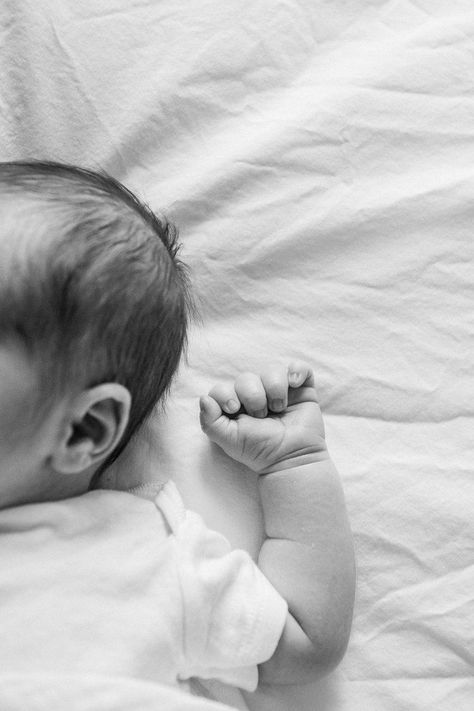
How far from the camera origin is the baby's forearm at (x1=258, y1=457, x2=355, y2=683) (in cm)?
91

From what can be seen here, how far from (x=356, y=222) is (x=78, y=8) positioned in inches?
13.8

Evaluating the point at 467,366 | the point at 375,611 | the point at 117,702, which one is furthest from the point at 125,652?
the point at 467,366

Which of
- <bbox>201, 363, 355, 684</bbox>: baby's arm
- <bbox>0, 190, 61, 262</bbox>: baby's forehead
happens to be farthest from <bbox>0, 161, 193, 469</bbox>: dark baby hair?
<bbox>201, 363, 355, 684</bbox>: baby's arm

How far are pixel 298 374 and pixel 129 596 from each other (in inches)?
10.1

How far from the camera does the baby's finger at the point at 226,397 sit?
97 cm

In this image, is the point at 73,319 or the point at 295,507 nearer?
the point at 73,319

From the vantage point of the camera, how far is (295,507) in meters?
0.95

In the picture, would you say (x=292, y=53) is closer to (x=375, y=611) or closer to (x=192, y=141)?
(x=192, y=141)

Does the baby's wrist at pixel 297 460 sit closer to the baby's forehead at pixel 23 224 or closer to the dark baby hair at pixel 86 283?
the dark baby hair at pixel 86 283

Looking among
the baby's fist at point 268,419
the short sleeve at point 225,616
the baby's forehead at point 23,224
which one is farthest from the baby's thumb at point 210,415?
the baby's forehead at point 23,224

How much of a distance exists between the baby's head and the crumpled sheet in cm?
12

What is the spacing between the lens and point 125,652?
0.86m

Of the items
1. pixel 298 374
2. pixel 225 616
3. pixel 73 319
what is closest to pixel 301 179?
pixel 298 374

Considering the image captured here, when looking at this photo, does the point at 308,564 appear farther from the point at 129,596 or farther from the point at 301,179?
the point at 301,179
